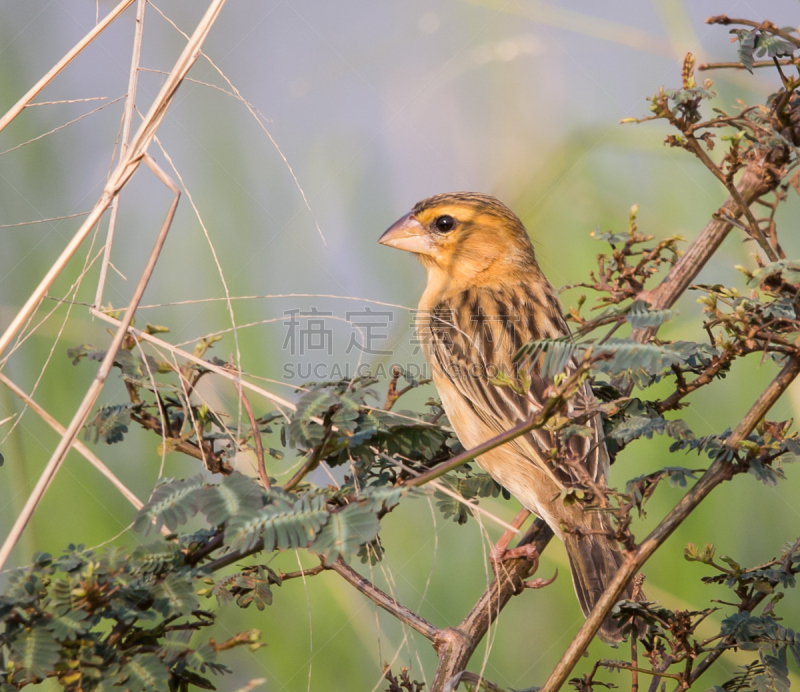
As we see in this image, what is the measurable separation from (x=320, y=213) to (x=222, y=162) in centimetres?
50

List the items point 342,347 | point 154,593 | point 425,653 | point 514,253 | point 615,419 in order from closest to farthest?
point 154,593 < point 615,419 < point 425,653 < point 342,347 < point 514,253

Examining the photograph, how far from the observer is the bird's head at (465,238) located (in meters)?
3.74

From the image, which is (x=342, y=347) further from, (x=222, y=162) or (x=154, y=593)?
(x=154, y=593)

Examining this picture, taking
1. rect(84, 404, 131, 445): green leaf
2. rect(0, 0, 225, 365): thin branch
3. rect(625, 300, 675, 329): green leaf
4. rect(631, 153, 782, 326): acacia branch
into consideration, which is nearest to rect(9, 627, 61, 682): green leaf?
rect(0, 0, 225, 365): thin branch

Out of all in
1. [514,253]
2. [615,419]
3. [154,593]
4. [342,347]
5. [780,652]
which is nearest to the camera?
[154,593]

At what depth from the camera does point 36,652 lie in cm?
115

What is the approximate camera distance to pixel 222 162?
3611 mm

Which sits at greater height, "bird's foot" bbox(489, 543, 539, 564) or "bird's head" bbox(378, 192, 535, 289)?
"bird's head" bbox(378, 192, 535, 289)

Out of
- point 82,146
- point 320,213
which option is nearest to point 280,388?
point 320,213

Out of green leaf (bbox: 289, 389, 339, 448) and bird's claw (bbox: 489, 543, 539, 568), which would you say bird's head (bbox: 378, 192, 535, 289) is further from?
green leaf (bbox: 289, 389, 339, 448)

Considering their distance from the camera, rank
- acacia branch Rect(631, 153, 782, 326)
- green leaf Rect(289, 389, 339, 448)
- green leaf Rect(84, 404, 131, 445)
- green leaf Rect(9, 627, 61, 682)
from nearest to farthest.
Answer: green leaf Rect(9, 627, 61, 682)
green leaf Rect(289, 389, 339, 448)
green leaf Rect(84, 404, 131, 445)
acacia branch Rect(631, 153, 782, 326)

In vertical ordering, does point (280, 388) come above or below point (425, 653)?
above

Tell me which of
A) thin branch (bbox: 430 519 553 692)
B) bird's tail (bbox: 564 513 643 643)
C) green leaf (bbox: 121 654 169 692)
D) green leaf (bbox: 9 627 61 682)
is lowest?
bird's tail (bbox: 564 513 643 643)

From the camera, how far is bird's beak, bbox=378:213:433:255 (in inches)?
147
